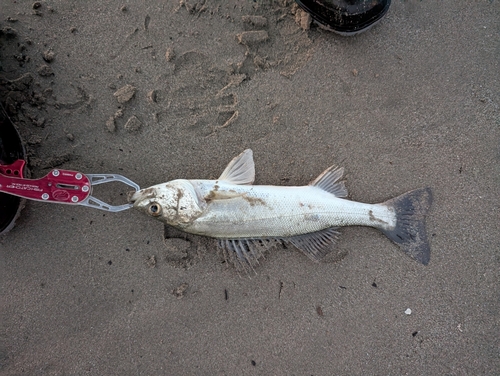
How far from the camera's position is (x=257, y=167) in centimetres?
332

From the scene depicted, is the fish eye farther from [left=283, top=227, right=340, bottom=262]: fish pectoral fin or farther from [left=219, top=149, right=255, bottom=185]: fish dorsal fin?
[left=283, top=227, right=340, bottom=262]: fish pectoral fin

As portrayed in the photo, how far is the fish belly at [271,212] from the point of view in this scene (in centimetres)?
296

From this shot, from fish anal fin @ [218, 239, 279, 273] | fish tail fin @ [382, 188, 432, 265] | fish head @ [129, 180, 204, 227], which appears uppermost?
fish head @ [129, 180, 204, 227]

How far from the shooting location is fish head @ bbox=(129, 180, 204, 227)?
9.46ft

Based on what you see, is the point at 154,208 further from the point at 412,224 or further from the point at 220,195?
the point at 412,224

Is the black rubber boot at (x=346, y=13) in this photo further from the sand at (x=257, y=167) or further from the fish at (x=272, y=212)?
the fish at (x=272, y=212)

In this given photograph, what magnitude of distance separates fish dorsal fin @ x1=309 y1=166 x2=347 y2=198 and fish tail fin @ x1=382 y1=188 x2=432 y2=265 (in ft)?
1.45

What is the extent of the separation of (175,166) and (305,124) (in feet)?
4.38

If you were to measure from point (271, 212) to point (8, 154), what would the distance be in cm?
235

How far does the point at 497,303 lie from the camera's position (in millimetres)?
3246

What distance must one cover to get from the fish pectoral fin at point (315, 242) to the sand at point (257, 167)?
A: 161 mm

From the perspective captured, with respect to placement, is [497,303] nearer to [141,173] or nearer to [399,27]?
[399,27]

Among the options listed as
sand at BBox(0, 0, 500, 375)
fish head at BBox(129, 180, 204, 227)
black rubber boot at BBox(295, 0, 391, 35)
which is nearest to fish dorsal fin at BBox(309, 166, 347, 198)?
sand at BBox(0, 0, 500, 375)

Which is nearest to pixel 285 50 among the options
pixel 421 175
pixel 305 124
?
pixel 305 124
